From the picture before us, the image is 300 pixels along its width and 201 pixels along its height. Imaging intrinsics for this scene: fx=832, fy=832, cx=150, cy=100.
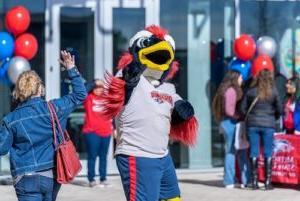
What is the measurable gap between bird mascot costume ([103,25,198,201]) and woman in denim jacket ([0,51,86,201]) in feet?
1.65

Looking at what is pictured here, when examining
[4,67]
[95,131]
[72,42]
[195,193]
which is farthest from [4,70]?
[195,193]

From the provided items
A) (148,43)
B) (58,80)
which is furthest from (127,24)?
(148,43)

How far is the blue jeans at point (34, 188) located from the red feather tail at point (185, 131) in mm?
1163

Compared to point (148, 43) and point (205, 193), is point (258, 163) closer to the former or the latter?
point (205, 193)

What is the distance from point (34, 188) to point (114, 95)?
3.18ft

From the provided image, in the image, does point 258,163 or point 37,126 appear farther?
point 258,163

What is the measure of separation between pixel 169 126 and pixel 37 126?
106 cm

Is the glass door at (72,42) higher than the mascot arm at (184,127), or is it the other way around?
the glass door at (72,42)

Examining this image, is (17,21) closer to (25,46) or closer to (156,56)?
(25,46)

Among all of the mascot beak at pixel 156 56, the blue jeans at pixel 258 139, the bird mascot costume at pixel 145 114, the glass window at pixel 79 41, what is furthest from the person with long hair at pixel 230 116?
the mascot beak at pixel 156 56

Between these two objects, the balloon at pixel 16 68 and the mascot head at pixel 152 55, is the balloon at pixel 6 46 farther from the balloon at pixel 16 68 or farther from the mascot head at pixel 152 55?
the mascot head at pixel 152 55

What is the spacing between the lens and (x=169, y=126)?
22.1ft

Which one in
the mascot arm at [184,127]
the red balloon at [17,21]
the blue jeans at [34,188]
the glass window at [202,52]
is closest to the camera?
the blue jeans at [34,188]

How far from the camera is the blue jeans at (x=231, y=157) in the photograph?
11.4 meters
